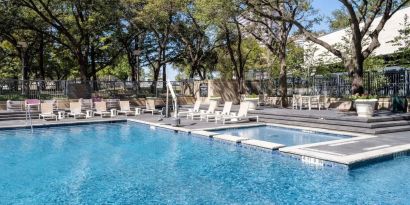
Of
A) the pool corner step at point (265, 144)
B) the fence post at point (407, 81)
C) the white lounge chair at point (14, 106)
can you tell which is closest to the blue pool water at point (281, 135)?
the pool corner step at point (265, 144)

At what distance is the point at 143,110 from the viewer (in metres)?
24.3

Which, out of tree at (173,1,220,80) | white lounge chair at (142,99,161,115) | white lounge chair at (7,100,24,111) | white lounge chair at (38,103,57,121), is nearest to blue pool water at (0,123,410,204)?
white lounge chair at (38,103,57,121)

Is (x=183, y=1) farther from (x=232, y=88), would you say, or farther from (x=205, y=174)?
(x=205, y=174)

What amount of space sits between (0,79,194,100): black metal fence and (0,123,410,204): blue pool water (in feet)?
42.3

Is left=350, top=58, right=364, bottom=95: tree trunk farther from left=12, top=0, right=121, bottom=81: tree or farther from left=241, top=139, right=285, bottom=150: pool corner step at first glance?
left=12, top=0, right=121, bottom=81: tree

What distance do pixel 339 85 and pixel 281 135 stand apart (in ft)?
33.0

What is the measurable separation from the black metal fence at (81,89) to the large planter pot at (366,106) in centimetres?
1690

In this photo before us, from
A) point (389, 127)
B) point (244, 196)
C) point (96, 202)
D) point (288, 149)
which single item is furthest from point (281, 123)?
point (96, 202)

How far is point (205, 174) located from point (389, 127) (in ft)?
28.1

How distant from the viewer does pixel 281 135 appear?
571 inches

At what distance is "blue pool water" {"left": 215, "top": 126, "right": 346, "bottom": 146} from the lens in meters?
13.1

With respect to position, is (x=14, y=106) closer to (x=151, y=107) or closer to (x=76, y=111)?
(x=76, y=111)

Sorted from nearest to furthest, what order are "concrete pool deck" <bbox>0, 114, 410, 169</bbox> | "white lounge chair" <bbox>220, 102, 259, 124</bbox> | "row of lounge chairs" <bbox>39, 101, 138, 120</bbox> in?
"concrete pool deck" <bbox>0, 114, 410, 169</bbox> → "white lounge chair" <bbox>220, 102, 259, 124</bbox> → "row of lounge chairs" <bbox>39, 101, 138, 120</bbox>

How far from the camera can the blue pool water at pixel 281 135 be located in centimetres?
1308
